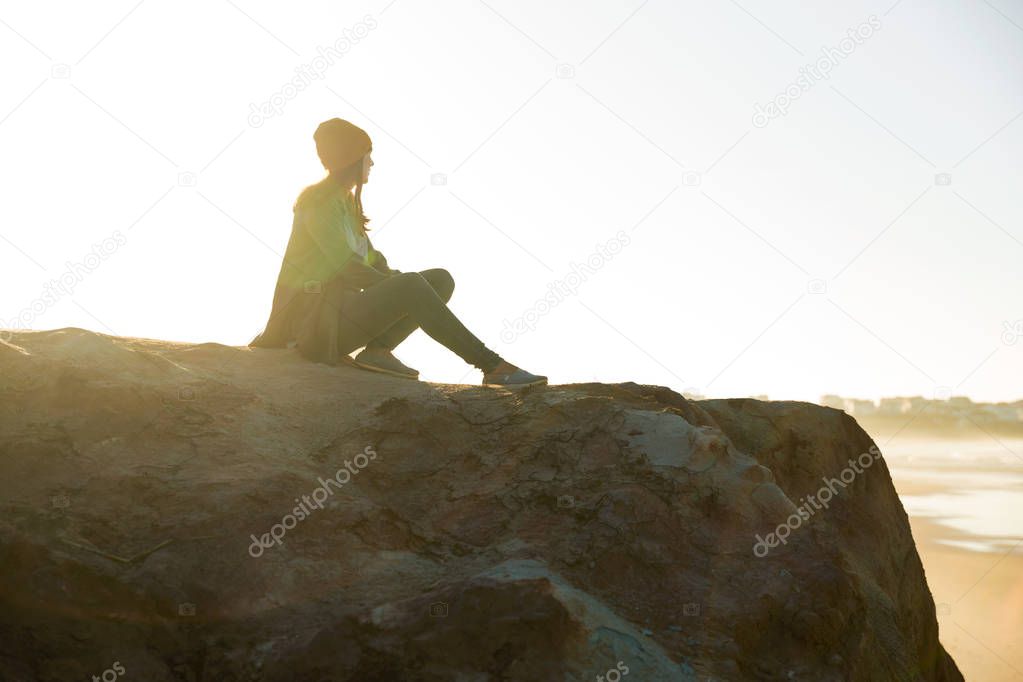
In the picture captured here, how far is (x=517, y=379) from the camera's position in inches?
225

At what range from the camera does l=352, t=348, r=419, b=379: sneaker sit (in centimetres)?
615

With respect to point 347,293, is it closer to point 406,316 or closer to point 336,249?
point 336,249

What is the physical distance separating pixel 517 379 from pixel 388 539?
1.56m

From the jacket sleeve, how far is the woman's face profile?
352 millimetres

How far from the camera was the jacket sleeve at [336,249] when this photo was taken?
623 cm

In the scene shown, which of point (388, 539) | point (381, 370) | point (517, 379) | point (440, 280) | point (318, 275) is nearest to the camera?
point (388, 539)

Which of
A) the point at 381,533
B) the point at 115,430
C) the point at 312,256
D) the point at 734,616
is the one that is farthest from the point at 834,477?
the point at 115,430

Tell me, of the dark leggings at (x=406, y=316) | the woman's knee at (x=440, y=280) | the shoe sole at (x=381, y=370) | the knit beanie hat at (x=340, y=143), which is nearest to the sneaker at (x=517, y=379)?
the dark leggings at (x=406, y=316)

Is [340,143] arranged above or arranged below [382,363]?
above

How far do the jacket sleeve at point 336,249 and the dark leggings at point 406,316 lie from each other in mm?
122
